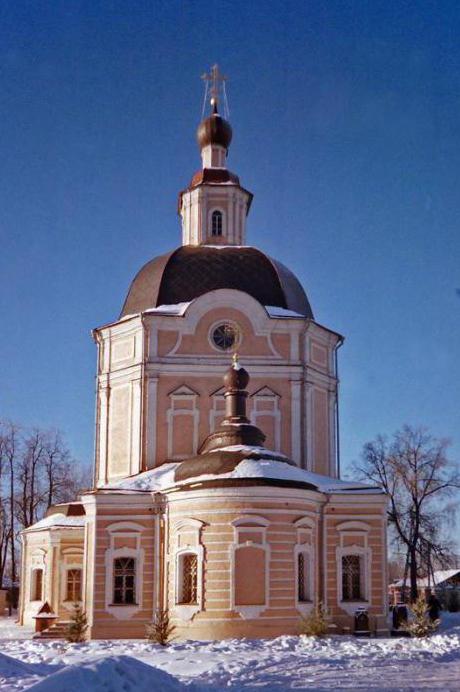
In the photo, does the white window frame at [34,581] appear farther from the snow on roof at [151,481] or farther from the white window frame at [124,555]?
the white window frame at [124,555]

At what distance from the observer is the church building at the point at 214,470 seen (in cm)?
2162

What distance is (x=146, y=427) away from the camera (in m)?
26.7

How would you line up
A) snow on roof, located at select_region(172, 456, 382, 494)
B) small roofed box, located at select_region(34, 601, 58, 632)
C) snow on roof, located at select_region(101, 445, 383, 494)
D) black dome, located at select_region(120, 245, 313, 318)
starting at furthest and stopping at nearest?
black dome, located at select_region(120, 245, 313, 318) → small roofed box, located at select_region(34, 601, 58, 632) → snow on roof, located at select_region(101, 445, 383, 494) → snow on roof, located at select_region(172, 456, 382, 494)

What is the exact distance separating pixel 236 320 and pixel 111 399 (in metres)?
4.47

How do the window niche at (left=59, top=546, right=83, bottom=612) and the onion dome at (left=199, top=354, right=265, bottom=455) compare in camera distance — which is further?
the window niche at (left=59, top=546, right=83, bottom=612)

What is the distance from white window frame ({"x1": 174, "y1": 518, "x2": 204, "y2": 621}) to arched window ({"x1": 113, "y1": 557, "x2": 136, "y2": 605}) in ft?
5.39

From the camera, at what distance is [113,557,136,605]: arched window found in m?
23.2

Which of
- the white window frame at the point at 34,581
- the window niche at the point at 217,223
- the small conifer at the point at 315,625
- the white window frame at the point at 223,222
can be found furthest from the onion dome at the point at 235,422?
the window niche at the point at 217,223

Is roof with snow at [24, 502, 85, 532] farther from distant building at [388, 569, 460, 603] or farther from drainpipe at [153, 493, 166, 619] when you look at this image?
distant building at [388, 569, 460, 603]

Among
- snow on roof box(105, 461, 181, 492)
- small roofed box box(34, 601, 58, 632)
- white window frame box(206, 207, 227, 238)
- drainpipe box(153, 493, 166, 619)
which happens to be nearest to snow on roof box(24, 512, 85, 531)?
snow on roof box(105, 461, 181, 492)

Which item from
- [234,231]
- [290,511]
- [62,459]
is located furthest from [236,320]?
[62,459]

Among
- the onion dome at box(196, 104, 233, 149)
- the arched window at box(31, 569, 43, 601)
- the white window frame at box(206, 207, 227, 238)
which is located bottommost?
the arched window at box(31, 569, 43, 601)

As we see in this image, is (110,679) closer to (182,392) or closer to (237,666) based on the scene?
(237,666)

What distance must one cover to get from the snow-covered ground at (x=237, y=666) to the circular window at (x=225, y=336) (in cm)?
962
